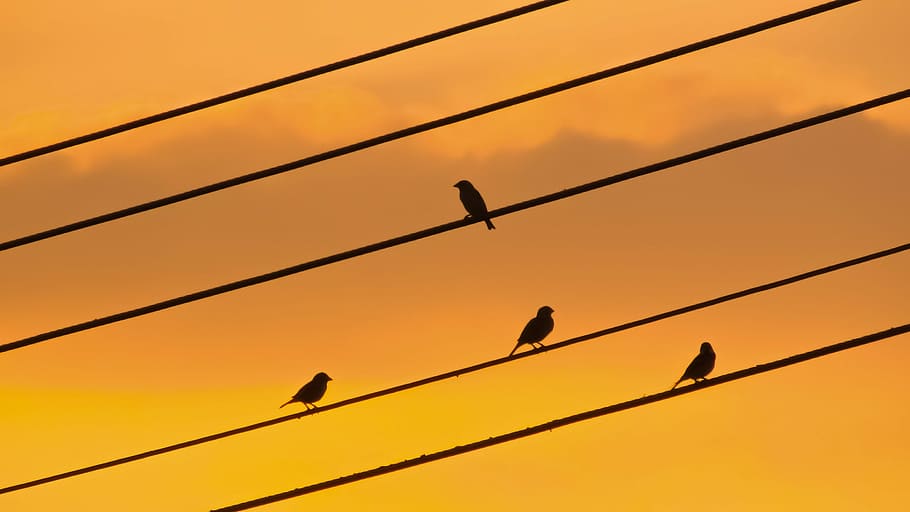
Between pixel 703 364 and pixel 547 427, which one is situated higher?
pixel 703 364

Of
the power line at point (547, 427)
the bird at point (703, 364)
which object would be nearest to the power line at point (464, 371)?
the power line at point (547, 427)

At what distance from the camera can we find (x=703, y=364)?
19.0 metres

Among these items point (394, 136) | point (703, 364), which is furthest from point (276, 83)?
point (703, 364)

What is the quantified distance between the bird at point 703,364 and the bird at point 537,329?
1784 mm

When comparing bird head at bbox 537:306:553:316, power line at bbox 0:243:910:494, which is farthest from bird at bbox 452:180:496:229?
power line at bbox 0:243:910:494

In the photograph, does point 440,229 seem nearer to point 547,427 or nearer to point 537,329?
point 547,427

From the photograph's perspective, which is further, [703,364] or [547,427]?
[703,364]

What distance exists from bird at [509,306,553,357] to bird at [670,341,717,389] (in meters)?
1.78

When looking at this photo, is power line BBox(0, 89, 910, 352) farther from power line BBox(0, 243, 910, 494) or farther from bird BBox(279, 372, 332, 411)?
bird BBox(279, 372, 332, 411)

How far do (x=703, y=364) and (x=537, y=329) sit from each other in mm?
2015

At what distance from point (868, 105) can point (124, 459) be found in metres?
4.93

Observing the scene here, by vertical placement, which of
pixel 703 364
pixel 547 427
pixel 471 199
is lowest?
pixel 547 427

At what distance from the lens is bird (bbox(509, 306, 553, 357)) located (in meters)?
20.2

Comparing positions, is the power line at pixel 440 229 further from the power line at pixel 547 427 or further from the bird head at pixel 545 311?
the bird head at pixel 545 311
